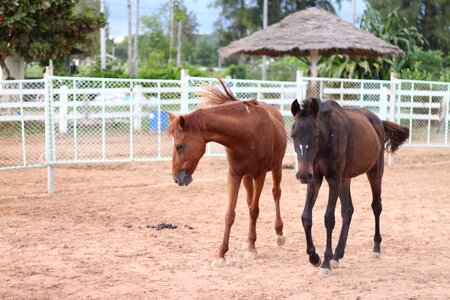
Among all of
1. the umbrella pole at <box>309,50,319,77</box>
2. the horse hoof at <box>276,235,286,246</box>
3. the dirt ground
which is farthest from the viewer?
the umbrella pole at <box>309,50,319,77</box>

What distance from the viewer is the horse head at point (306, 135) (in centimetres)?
556

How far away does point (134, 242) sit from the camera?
726 centimetres

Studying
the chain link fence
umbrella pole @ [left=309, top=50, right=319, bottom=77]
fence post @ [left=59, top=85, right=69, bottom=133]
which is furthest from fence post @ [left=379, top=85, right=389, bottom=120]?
fence post @ [left=59, top=85, right=69, bottom=133]

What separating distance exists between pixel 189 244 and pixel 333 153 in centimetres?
216

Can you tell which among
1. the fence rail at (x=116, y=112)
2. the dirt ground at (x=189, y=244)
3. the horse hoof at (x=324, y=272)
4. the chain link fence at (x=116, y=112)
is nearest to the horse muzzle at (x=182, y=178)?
the dirt ground at (x=189, y=244)

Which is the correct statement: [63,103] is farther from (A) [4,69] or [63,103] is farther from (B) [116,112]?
(A) [4,69]

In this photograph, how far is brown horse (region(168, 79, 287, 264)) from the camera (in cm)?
614

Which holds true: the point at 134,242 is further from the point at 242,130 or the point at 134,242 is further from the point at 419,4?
the point at 419,4

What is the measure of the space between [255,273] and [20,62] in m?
18.1

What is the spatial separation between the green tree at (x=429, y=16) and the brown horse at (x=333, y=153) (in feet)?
92.3

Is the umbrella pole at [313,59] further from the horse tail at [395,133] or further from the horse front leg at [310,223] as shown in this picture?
the horse front leg at [310,223]

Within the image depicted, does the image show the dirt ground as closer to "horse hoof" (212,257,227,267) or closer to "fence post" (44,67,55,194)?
"horse hoof" (212,257,227,267)

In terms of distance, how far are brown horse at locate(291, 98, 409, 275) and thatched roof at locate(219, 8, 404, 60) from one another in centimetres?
1171

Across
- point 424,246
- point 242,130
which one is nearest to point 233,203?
point 242,130
